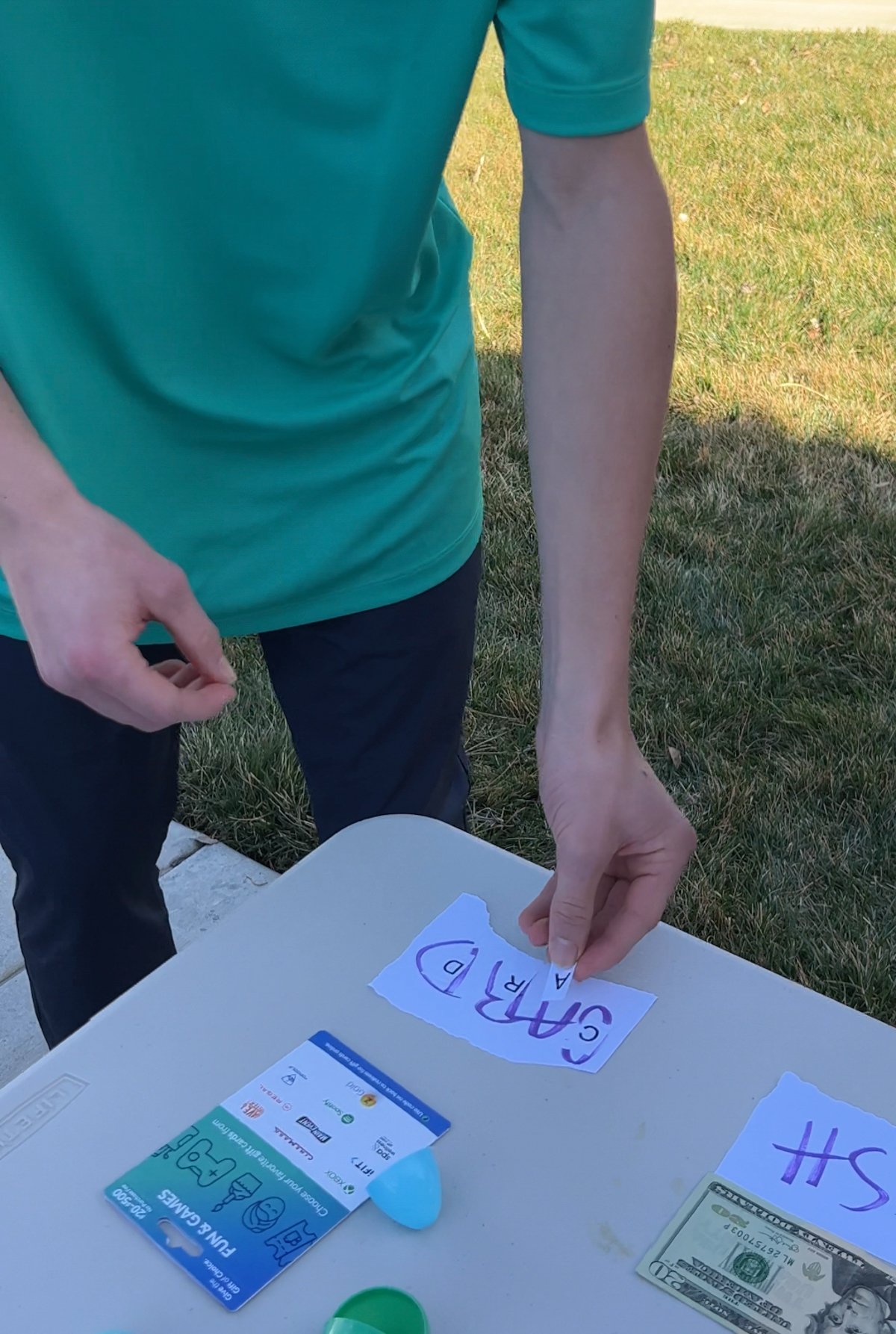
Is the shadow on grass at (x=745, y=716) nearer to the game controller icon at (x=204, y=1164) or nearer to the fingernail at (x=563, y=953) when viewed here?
the fingernail at (x=563, y=953)

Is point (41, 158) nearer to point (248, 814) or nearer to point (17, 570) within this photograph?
point (17, 570)

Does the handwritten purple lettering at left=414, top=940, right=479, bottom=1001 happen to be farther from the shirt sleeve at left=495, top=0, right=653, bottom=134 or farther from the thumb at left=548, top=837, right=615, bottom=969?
the shirt sleeve at left=495, top=0, right=653, bottom=134

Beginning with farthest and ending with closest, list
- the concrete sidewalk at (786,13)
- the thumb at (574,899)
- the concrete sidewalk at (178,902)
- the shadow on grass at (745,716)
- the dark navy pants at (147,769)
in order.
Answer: the concrete sidewalk at (786,13) < the shadow on grass at (745,716) < the concrete sidewalk at (178,902) < the dark navy pants at (147,769) < the thumb at (574,899)

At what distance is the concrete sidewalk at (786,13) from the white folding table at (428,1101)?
6.94 meters

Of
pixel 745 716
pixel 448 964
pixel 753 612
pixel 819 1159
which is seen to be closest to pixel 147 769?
pixel 448 964

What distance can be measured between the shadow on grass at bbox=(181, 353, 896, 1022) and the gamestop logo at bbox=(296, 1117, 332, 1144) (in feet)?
3.55

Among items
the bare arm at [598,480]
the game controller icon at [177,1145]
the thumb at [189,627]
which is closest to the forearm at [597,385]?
the bare arm at [598,480]

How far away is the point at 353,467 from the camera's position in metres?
1.01

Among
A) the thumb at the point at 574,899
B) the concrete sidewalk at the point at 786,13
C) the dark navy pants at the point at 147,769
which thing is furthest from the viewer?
the concrete sidewalk at the point at 786,13

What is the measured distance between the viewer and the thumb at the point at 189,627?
2.32 ft

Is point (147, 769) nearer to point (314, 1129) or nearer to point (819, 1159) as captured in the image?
point (314, 1129)

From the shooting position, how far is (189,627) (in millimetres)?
721

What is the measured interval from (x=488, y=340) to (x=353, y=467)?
2.53 metres

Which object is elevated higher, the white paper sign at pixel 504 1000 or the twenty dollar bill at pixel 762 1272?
the twenty dollar bill at pixel 762 1272
